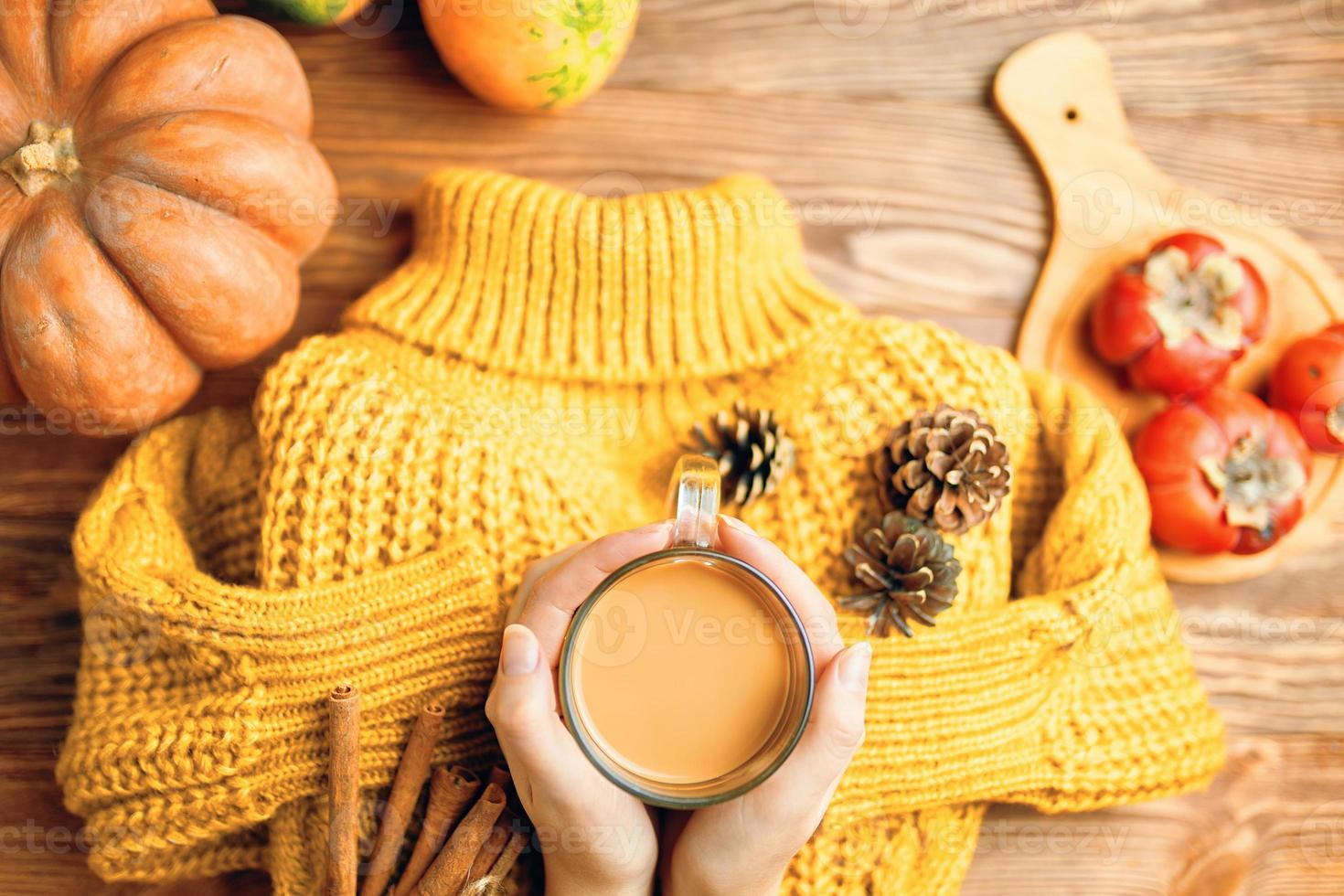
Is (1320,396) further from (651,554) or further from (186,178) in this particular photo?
(186,178)

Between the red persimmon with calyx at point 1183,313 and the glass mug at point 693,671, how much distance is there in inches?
29.8

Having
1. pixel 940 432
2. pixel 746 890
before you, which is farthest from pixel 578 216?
pixel 746 890

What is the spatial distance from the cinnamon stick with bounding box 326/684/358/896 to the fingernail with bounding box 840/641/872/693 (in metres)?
0.48

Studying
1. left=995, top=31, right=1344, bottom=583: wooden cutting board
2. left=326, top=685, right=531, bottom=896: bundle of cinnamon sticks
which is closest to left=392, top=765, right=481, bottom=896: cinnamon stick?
left=326, top=685, right=531, bottom=896: bundle of cinnamon sticks

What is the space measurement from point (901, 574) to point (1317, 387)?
0.67m

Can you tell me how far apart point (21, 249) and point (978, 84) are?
1149 mm

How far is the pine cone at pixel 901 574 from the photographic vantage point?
1009mm

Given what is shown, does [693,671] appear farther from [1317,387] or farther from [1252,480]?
[1317,387]

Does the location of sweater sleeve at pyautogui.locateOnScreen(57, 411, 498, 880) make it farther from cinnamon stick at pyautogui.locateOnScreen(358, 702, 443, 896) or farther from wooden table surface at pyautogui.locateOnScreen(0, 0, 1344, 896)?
wooden table surface at pyautogui.locateOnScreen(0, 0, 1344, 896)

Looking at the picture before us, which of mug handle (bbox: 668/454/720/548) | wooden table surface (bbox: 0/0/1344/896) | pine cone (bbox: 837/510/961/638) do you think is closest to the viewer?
mug handle (bbox: 668/454/720/548)

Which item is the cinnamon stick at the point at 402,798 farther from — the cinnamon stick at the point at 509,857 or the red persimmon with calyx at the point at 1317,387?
the red persimmon with calyx at the point at 1317,387

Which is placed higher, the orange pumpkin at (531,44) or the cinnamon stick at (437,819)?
the orange pumpkin at (531,44)

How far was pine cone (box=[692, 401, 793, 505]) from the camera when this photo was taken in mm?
1063

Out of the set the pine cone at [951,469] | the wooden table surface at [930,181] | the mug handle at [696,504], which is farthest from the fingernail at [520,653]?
the wooden table surface at [930,181]
